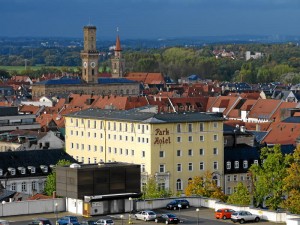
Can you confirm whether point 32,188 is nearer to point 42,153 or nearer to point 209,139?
point 42,153

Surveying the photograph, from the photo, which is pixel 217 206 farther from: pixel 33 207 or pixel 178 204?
pixel 33 207

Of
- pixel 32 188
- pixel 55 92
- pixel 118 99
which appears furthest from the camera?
pixel 55 92

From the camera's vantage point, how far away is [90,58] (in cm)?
17662

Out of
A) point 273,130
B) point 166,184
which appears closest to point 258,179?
point 166,184

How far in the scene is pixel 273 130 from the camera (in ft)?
297

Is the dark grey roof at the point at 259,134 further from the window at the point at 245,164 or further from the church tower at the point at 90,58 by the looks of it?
the church tower at the point at 90,58

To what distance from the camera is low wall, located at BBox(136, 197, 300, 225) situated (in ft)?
150

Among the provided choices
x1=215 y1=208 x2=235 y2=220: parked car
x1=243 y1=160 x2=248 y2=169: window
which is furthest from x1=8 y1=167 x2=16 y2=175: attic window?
x1=215 y1=208 x2=235 y2=220: parked car

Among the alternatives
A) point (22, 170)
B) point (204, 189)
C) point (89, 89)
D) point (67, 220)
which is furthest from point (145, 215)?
point (89, 89)

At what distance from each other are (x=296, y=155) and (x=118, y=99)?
66783mm

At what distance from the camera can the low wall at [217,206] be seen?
45722mm

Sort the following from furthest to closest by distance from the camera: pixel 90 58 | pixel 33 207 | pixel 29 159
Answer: pixel 90 58 → pixel 29 159 → pixel 33 207

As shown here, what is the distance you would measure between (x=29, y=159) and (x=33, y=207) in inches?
867

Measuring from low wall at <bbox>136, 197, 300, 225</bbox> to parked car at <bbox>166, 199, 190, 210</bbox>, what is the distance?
0.52 metres
